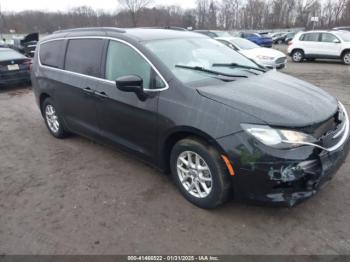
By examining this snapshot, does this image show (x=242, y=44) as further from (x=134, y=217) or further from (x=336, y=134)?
(x=134, y=217)

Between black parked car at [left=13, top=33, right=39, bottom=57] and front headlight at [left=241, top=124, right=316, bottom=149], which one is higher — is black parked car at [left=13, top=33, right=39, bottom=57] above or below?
above

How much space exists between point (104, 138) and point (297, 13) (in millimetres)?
70415

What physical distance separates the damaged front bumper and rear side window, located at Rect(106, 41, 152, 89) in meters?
1.18

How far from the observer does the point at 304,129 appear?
7.82ft

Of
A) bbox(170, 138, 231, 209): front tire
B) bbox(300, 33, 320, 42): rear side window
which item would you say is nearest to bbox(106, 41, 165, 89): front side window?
bbox(170, 138, 231, 209): front tire

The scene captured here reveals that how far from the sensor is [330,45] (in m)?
13.9

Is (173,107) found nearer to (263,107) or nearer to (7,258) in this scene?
(263,107)

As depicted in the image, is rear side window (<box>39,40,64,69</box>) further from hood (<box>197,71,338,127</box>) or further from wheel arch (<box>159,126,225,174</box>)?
hood (<box>197,71,338,127</box>)

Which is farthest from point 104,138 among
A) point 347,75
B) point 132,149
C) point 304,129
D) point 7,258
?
point 347,75

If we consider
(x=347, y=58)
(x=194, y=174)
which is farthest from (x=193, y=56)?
(x=347, y=58)

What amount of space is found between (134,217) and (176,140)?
0.90 meters

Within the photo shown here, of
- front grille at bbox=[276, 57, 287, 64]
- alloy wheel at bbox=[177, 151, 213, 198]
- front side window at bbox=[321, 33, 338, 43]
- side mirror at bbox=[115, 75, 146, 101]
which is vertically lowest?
alloy wheel at bbox=[177, 151, 213, 198]

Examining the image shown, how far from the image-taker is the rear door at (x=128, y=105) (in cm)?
302

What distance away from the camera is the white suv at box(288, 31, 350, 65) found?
1355 centimetres
